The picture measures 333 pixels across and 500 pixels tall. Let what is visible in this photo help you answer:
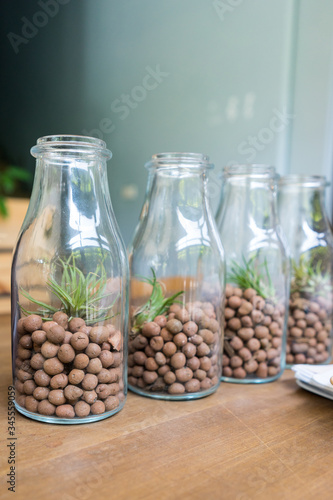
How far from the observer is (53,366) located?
48cm

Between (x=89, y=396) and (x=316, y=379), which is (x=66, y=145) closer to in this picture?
(x=89, y=396)

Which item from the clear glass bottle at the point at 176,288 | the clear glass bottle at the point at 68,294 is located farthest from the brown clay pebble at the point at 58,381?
the clear glass bottle at the point at 176,288

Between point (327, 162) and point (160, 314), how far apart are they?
72cm

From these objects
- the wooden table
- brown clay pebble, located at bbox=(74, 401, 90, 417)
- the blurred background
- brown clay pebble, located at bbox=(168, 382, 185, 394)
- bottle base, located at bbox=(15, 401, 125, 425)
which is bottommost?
the wooden table

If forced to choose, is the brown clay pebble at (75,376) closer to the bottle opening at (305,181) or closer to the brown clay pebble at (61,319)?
the brown clay pebble at (61,319)

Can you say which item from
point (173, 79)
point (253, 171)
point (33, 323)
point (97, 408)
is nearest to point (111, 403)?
point (97, 408)

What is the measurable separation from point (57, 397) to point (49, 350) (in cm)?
5

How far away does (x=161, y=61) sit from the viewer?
1204 mm

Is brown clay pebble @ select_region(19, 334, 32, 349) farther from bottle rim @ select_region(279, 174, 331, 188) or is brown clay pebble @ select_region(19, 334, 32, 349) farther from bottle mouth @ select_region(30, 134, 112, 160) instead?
bottle rim @ select_region(279, 174, 331, 188)

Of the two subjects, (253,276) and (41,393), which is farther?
(253,276)

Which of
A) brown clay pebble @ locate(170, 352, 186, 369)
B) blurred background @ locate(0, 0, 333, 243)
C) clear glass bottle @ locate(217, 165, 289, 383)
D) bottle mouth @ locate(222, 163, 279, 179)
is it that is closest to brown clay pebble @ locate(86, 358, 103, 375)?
brown clay pebble @ locate(170, 352, 186, 369)

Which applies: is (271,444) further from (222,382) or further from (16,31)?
(16,31)

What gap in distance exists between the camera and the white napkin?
1.93 feet

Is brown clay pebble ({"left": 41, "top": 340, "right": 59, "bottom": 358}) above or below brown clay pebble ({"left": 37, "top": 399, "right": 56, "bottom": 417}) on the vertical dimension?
above
